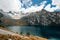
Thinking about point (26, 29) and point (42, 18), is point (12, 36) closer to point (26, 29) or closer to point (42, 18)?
point (26, 29)

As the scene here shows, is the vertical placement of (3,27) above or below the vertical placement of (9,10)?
below

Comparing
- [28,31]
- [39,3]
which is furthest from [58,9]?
[28,31]

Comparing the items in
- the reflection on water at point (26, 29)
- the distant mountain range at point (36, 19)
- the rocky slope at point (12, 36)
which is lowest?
the rocky slope at point (12, 36)

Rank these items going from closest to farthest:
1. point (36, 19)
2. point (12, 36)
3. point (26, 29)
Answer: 1. point (12, 36)
2. point (26, 29)
3. point (36, 19)

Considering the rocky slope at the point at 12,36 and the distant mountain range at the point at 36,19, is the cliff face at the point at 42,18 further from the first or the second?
the rocky slope at the point at 12,36

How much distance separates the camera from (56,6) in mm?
12133

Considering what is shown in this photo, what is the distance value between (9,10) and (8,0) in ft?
1.59

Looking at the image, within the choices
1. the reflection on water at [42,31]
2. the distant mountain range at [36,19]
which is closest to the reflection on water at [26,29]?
the reflection on water at [42,31]

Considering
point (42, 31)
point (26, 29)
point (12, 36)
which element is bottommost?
point (12, 36)

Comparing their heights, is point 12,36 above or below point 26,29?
below

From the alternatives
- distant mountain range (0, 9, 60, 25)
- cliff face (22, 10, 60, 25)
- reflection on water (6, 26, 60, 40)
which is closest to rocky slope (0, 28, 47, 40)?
reflection on water (6, 26, 60, 40)

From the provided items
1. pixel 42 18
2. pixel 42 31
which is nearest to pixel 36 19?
pixel 42 18

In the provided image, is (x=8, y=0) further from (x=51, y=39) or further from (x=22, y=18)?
(x=51, y=39)

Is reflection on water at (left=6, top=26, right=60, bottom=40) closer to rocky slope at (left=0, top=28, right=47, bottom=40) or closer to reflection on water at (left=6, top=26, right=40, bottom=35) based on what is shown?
reflection on water at (left=6, top=26, right=40, bottom=35)
